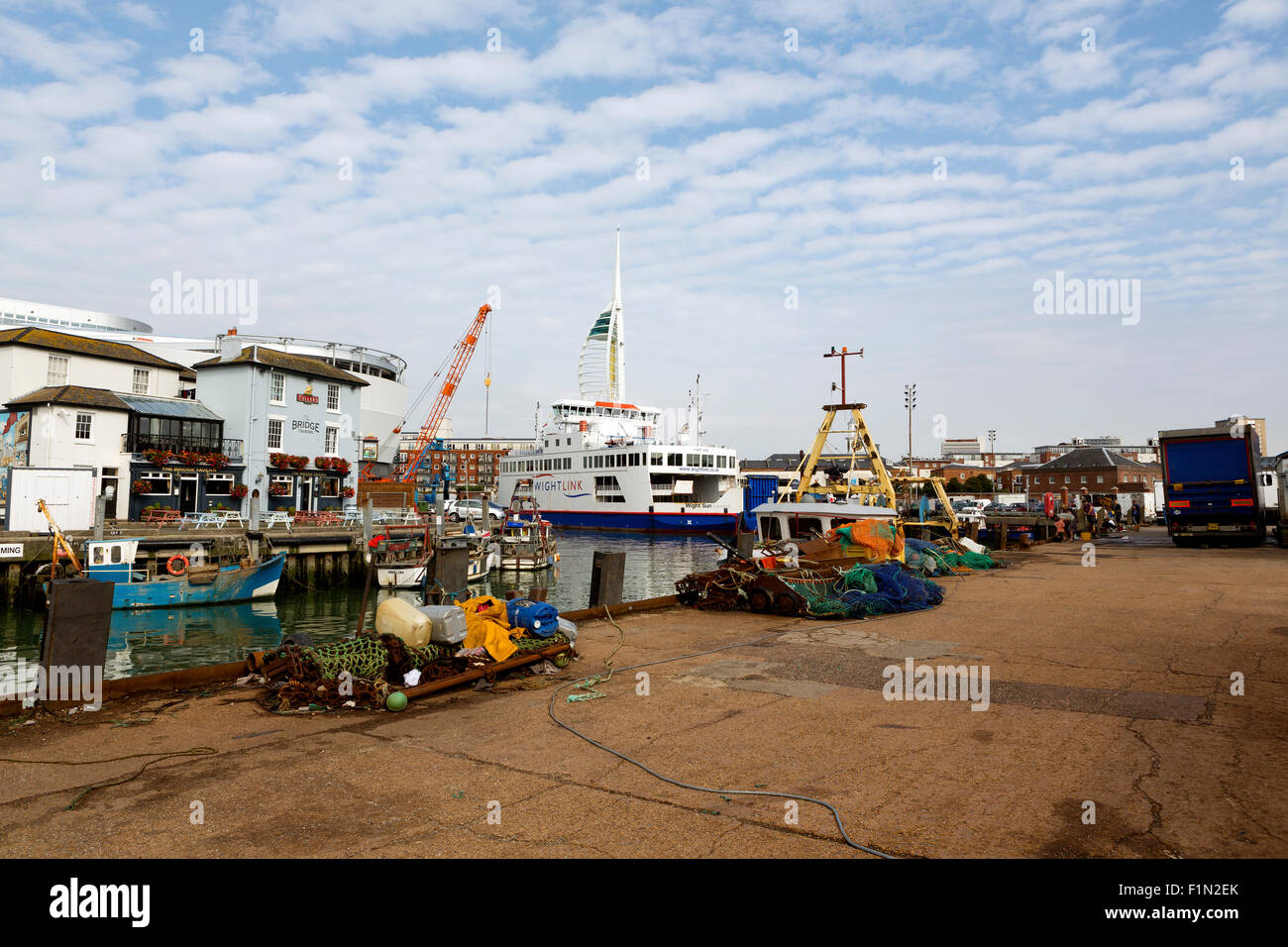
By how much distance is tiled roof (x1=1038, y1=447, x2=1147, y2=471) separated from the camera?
86688 millimetres

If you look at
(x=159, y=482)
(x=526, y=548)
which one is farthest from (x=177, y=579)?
(x=159, y=482)

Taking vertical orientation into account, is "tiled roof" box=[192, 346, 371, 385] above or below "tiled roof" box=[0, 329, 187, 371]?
below

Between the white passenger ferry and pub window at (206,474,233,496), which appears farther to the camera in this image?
the white passenger ferry

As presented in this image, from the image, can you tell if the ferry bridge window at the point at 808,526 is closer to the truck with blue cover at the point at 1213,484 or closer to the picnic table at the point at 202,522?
the truck with blue cover at the point at 1213,484

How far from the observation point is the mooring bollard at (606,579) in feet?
46.7

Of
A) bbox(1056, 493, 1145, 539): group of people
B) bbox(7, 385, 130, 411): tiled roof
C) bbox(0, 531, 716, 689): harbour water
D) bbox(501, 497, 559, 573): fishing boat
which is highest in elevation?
bbox(7, 385, 130, 411): tiled roof

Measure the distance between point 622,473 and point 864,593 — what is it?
5163cm

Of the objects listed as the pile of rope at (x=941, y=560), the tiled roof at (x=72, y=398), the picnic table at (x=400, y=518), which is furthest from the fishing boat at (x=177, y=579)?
the pile of rope at (x=941, y=560)

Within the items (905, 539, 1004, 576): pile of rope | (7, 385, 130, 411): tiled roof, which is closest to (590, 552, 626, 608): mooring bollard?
(905, 539, 1004, 576): pile of rope

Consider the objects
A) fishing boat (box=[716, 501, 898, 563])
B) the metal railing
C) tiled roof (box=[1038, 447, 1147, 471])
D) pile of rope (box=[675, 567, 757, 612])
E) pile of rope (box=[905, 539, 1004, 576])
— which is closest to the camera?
pile of rope (box=[675, 567, 757, 612])

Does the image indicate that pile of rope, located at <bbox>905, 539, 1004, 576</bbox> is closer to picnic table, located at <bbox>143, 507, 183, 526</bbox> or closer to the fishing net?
the fishing net

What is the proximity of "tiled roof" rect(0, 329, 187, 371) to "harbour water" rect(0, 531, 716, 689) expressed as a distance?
22.1 m

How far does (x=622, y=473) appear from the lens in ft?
213
